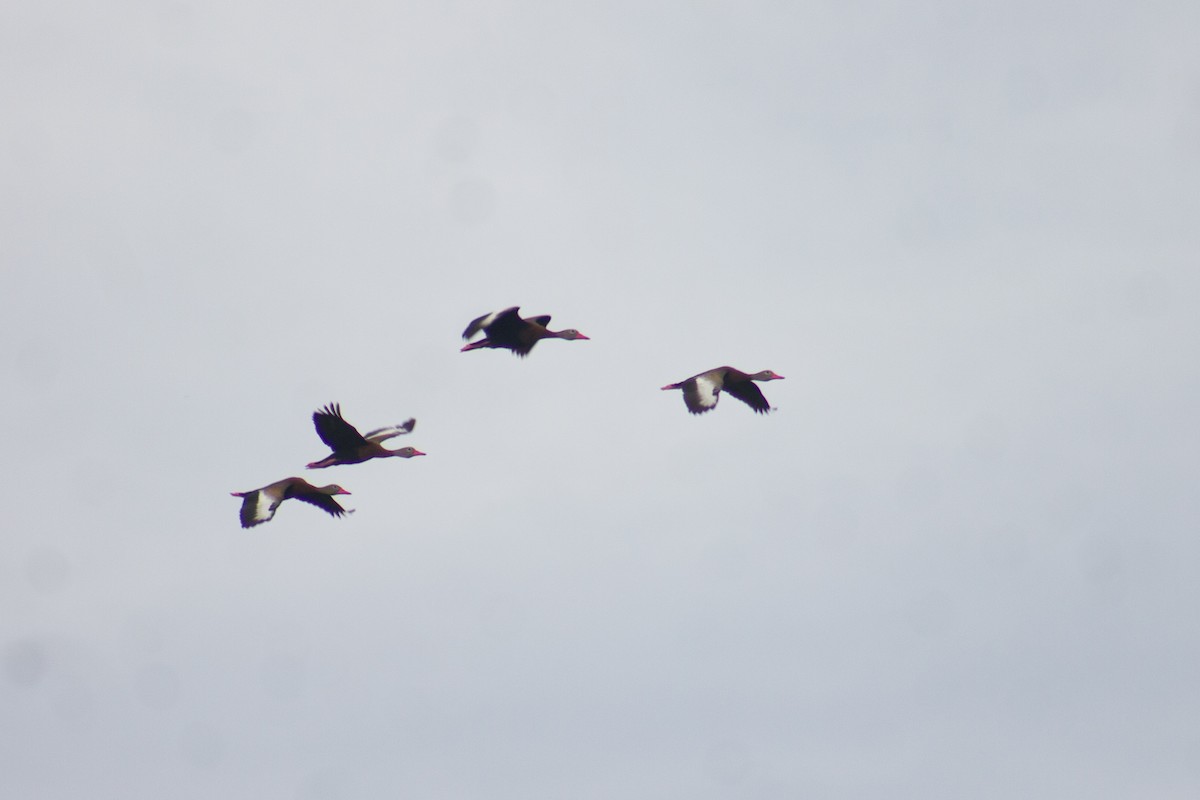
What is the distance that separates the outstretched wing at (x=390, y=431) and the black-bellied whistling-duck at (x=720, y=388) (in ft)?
12.0

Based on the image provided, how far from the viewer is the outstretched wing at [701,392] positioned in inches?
898

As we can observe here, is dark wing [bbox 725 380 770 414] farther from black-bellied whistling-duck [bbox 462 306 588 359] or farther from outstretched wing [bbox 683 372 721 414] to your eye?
black-bellied whistling-duck [bbox 462 306 588 359]

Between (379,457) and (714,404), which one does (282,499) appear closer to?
(379,457)

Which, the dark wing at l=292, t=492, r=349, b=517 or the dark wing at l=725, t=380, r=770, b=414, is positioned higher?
the dark wing at l=725, t=380, r=770, b=414

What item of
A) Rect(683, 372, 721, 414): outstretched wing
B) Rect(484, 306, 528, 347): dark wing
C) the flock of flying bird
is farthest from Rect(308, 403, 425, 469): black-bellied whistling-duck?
Rect(683, 372, 721, 414): outstretched wing

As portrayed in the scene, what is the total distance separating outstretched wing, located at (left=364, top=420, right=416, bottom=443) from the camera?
24.1 m

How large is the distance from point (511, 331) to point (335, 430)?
2.51m

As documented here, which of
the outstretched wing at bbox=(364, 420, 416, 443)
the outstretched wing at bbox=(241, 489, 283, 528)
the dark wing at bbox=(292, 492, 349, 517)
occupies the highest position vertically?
the outstretched wing at bbox=(364, 420, 416, 443)

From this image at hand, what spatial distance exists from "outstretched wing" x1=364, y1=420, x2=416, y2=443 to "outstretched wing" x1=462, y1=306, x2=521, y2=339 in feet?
7.60

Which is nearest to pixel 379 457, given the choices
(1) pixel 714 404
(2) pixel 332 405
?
(2) pixel 332 405

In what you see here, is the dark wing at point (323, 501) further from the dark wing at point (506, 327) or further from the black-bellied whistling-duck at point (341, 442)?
the dark wing at point (506, 327)

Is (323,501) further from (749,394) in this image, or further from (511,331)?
(749,394)

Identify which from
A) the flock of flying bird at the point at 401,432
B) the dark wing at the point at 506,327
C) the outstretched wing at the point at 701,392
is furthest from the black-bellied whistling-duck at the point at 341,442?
the outstretched wing at the point at 701,392

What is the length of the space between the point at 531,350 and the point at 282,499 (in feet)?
11.9
